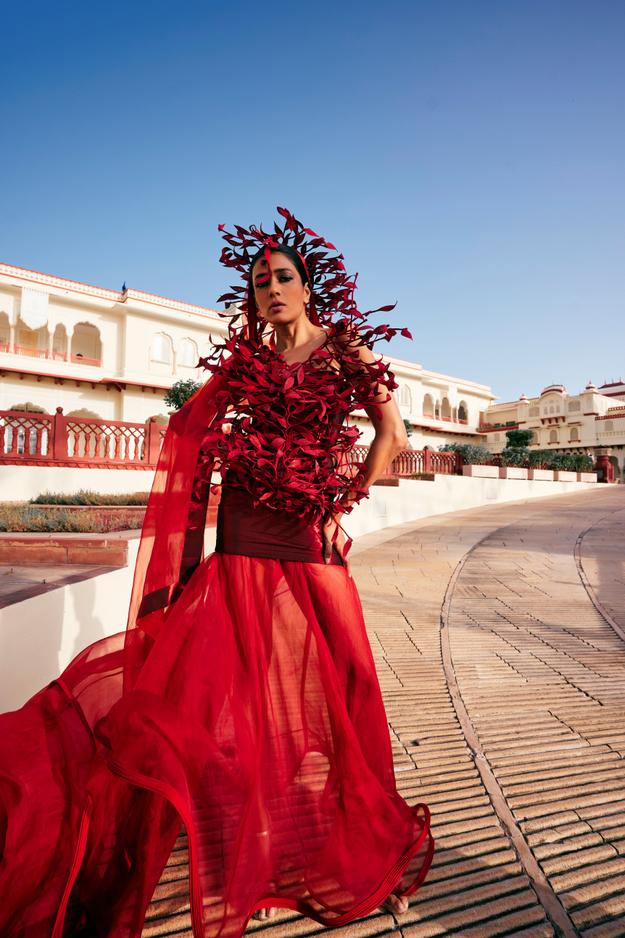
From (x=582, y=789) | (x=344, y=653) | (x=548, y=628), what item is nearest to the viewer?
(x=344, y=653)

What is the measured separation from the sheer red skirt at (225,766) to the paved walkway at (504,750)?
13 cm

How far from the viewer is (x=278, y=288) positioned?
1659 millimetres

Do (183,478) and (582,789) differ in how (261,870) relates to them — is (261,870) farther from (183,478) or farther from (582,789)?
(582,789)

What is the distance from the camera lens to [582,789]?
6.31 ft

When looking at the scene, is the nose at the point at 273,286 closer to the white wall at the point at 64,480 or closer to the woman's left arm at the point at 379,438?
the woman's left arm at the point at 379,438

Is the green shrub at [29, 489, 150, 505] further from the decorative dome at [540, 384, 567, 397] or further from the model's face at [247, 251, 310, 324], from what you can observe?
the decorative dome at [540, 384, 567, 397]

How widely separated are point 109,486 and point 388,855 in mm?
9752

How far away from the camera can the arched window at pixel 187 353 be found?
914 inches

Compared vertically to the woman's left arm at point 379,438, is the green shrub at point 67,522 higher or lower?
lower

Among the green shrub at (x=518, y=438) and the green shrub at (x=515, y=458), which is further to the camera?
the green shrub at (x=518, y=438)

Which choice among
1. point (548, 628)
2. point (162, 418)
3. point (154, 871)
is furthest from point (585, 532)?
point (162, 418)

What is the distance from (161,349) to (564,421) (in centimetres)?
2871

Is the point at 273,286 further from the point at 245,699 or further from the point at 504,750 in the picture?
the point at 504,750

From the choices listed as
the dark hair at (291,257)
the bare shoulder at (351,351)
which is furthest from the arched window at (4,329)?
the bare shoulder at (351,351)
